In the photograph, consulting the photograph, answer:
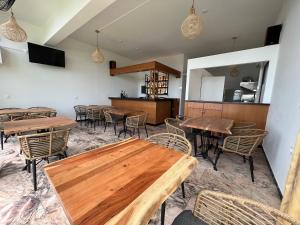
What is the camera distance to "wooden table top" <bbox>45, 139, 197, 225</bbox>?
0.58 meters

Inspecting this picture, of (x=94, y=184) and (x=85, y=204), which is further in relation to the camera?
(x=94, y=184)

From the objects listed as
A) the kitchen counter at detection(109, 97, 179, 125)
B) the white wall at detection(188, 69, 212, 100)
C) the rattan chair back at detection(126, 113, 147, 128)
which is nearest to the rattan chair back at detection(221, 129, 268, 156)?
the rattan chair back at detection(126, 113, 147, 128)

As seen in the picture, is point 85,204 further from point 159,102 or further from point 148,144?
point 159,102

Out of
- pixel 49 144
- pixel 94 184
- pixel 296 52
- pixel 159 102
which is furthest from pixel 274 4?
pixel 49 144

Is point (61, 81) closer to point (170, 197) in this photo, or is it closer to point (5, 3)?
point (5, 3)

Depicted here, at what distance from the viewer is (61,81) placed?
5.09 meters

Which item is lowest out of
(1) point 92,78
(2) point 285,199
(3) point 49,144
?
(2) point 285,199

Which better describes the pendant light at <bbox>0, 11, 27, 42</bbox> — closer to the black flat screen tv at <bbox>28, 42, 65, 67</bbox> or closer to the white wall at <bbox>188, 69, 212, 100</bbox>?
the black flat screen tv at <bbox>28, 42, 65, 67</bbox>

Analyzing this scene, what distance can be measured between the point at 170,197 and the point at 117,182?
1180 millimetres

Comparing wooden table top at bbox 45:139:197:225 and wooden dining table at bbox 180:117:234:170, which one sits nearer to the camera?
wooden table top at bbox 45:139:197:225

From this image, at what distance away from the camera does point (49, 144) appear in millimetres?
1747

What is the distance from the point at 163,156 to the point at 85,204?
2.05 feet

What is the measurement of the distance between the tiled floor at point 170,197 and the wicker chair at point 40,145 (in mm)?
227

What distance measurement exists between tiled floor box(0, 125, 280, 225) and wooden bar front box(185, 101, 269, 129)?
1.02 m
